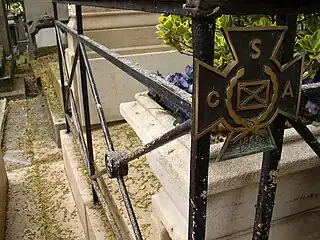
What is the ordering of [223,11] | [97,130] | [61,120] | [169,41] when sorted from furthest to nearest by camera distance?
[61,120]
[97,130]
[169,41]
[223,11]

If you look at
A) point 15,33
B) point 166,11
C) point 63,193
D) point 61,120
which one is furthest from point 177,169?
point 15,33

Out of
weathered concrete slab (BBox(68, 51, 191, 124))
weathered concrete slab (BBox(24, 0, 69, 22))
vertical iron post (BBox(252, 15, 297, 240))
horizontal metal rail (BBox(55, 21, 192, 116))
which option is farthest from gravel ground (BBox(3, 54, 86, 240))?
weathered concrete slab (BBox(24, 0, 69, 22))

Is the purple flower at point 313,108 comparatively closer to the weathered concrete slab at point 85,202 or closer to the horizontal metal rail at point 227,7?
the horizontal metal rail at point 227,7

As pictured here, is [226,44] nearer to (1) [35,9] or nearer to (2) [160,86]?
(2) [160,86]

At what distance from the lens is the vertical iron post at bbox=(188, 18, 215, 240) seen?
0.45 m

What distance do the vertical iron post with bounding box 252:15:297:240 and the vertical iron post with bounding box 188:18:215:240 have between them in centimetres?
11

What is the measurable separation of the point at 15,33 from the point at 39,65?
282 cm

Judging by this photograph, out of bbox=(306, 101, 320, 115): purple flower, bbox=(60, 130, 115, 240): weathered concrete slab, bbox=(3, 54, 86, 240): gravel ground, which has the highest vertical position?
bbox=(306, 101, 320, 115): purple flower

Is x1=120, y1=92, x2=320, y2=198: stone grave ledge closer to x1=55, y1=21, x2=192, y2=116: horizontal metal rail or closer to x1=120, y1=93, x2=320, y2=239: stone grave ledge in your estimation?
x1=120, y1=93, x2=320, y2=239: stone grave ledge

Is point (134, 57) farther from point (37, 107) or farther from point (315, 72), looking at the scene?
point (37, 107)

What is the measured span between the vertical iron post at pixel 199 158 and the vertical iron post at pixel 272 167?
106mm

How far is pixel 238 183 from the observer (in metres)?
0.78

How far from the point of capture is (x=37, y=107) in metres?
3.45

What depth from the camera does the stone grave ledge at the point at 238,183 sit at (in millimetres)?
782
